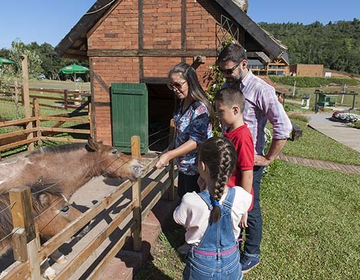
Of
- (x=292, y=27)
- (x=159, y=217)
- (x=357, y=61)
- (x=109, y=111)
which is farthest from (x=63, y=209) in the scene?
(x=292, y=27)

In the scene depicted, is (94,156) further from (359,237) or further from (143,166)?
(359,237)

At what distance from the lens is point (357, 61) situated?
90188 millimetres

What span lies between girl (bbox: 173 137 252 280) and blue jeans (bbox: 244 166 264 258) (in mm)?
960

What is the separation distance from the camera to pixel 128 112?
838 cm

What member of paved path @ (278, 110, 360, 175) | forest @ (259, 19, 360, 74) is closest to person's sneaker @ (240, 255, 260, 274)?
paved path @ (278, 110, 360, 175)

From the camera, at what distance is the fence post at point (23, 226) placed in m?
1.45

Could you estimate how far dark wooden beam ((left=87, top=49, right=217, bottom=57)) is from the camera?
7574 millimetres

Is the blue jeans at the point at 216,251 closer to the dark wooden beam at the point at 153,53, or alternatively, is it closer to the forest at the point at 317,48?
the dark wooden beam at the point at 153,53

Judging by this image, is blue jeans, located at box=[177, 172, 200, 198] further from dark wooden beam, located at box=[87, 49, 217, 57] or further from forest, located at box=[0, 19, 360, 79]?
forest, located at box=[0, 19, 360, 79]

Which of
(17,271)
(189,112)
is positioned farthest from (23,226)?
(189,112)

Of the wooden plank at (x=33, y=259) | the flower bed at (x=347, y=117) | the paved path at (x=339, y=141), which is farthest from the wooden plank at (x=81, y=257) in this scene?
the flower bed at (x=347, y=117)

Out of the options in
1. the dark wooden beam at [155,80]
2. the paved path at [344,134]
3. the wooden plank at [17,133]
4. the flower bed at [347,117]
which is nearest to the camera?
the wooden plank at [17,133]

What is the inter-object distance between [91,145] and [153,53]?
511cm

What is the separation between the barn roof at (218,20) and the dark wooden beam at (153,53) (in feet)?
2.11
